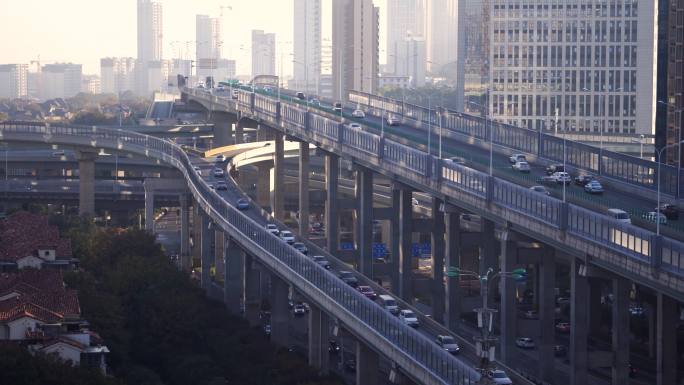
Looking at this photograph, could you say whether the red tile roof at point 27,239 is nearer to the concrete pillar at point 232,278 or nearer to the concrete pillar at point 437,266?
the concrete pillar at point 232,278

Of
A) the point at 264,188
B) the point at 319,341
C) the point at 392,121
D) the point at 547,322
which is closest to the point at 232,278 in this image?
the point at 319,341

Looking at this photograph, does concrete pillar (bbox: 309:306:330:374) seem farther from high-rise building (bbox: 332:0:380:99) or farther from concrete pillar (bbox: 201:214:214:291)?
high-rise building (bbox: 332:0:380:99)

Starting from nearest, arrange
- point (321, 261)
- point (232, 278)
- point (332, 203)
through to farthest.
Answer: point (321, 261), point (232, 278), point (332, 203)

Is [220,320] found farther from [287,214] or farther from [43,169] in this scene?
[43,169]

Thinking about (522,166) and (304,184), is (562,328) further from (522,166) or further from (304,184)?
(304,184)

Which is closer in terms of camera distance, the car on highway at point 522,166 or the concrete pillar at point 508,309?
the concrete pillar at point 508,309

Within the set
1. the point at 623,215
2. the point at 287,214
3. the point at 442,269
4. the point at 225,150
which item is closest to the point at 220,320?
the point at 442,269

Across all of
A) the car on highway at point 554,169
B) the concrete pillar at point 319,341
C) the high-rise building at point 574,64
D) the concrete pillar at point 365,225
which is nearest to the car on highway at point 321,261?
the concrete pillar at point 319,341
